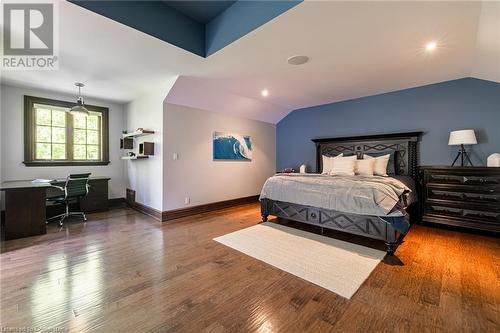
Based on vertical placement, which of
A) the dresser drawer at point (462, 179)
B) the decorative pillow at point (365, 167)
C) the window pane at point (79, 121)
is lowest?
the dresser drawer at point (462, 179)

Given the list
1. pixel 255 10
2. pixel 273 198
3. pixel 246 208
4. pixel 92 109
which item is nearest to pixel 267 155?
pixel 246 208

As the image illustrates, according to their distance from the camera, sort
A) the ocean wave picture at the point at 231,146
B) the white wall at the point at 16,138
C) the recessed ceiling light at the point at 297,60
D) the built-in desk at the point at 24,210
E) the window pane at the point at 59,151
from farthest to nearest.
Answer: the ocean wave picture at the point at 231,146 → the window pane at the point at 59,151 → the white wall at the point at 16,138 → the built-in desk at the point at 24,210 → the recessed ceiling light at the point at 297,60

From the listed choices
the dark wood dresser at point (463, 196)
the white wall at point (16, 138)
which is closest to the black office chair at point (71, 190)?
the white wall at point (16, 138)

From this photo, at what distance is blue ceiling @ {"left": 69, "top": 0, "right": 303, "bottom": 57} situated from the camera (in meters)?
2.04

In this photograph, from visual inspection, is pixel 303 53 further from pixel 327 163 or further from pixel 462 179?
pixel 462 179

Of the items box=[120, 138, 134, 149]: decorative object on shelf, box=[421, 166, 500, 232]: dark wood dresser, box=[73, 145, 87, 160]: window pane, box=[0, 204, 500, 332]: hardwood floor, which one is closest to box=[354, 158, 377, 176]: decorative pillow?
box=[421, 166, 500, 232]: dark wood dresser

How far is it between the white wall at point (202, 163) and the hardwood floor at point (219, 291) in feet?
4.85

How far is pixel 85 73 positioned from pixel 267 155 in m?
4.35

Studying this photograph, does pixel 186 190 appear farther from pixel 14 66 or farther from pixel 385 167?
pixel 385 167

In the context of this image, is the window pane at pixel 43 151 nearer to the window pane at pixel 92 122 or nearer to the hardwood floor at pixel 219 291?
the window pane at pixel 92 122

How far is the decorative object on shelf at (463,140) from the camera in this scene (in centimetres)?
322

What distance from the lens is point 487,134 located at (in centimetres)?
336

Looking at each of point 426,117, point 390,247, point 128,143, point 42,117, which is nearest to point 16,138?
point 42,117

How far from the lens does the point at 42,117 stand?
14.2 ft
